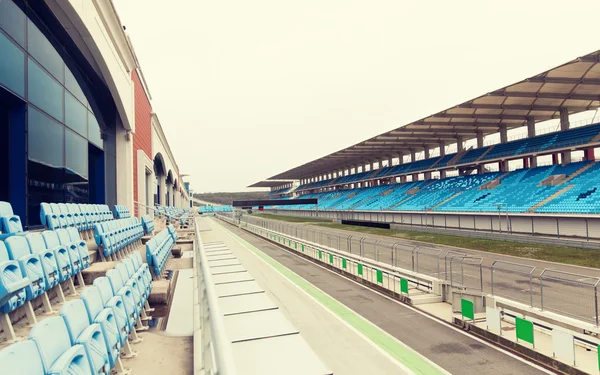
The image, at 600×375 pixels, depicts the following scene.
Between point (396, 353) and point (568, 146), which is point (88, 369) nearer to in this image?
point (396, 353)

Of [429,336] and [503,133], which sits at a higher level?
[503,133]

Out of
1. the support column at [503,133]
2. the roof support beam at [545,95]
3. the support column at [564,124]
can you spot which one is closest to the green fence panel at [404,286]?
the roof support beam at [545,95]

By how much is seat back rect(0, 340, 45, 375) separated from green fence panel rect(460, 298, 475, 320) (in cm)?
963

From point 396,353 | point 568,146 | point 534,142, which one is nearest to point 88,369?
point 396,353

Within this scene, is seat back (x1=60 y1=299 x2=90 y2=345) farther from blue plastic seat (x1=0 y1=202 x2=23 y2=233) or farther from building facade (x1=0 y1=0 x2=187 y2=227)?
building facade (x1=0 y1=0 x2=187 y2=227)

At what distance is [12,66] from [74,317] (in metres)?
11.1

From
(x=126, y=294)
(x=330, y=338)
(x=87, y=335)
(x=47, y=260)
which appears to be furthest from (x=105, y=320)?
(x=330, y=338)

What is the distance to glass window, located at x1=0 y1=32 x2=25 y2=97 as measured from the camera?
996 centimetres

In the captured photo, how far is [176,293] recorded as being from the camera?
30.5ft

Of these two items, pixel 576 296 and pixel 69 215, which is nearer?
pixel 576 296

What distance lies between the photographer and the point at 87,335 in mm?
2939

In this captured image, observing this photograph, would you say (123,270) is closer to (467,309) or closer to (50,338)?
(50,338)

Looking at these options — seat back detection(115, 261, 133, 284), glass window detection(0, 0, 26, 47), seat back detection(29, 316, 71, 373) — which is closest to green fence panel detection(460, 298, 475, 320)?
seat back detection(115, 261, 133, 284)

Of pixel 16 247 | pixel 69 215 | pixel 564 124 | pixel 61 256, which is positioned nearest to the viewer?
pixel 16 247
